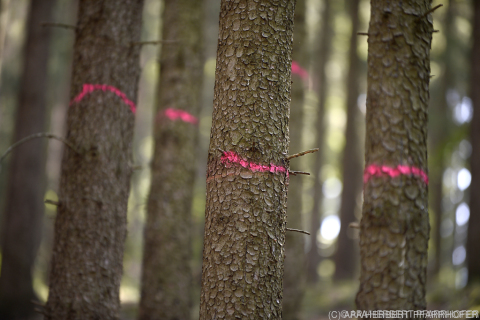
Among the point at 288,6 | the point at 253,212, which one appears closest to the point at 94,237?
the point at 253,212

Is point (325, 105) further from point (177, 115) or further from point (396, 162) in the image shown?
point (396, 162)

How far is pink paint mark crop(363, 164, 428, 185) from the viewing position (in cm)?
248

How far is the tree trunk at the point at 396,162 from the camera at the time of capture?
7.98 ft

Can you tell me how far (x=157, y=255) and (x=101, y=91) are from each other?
8.29 ft

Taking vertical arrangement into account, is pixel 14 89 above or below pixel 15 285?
above

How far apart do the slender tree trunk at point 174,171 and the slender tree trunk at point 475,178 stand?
5477 millimetres

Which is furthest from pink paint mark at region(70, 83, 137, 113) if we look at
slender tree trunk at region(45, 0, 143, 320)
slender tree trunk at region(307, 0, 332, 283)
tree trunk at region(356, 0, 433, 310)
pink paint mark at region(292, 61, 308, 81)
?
slender tree trunk at region(307, 0, 332, 283)

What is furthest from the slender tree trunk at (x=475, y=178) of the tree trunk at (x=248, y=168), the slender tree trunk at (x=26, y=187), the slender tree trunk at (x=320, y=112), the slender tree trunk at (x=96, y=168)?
the slender tree trunk at (x=26, y=187)

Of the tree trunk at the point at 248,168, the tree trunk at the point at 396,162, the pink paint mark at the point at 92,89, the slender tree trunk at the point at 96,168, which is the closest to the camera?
the tree trunk at the point at 396,162

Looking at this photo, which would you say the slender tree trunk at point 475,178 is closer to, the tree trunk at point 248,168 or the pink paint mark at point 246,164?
the tree trunk at point 248,168

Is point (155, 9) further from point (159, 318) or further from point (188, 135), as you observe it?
point (159, 318)

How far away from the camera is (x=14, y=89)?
11.8m

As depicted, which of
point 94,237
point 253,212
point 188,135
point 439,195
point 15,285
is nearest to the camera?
point 253,212

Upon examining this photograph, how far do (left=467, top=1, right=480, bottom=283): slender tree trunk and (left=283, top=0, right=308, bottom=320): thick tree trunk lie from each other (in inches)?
137
